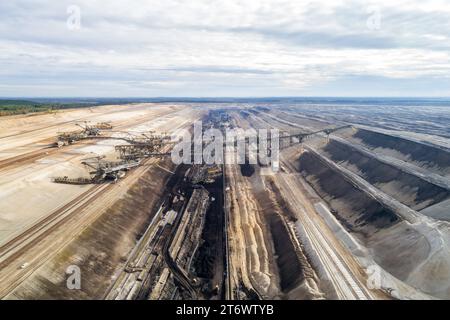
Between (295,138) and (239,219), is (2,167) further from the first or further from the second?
(295,138)

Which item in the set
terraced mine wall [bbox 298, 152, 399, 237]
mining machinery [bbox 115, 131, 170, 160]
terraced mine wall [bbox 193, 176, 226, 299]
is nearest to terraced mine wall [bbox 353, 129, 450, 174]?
terraced mine wall [bbox 298, 152, 399, 237]

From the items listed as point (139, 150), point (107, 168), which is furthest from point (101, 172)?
point (139, 150)

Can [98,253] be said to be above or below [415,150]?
below

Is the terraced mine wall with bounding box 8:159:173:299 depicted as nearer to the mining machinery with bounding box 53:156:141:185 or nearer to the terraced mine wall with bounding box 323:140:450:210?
the mining machinery with bounding box 53:156:141:185

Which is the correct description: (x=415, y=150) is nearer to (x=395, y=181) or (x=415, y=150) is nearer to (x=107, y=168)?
(x=395, y=181)

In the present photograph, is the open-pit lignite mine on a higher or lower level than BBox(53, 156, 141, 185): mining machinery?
lower

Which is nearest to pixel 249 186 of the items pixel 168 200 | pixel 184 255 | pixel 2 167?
pixel 168 200
